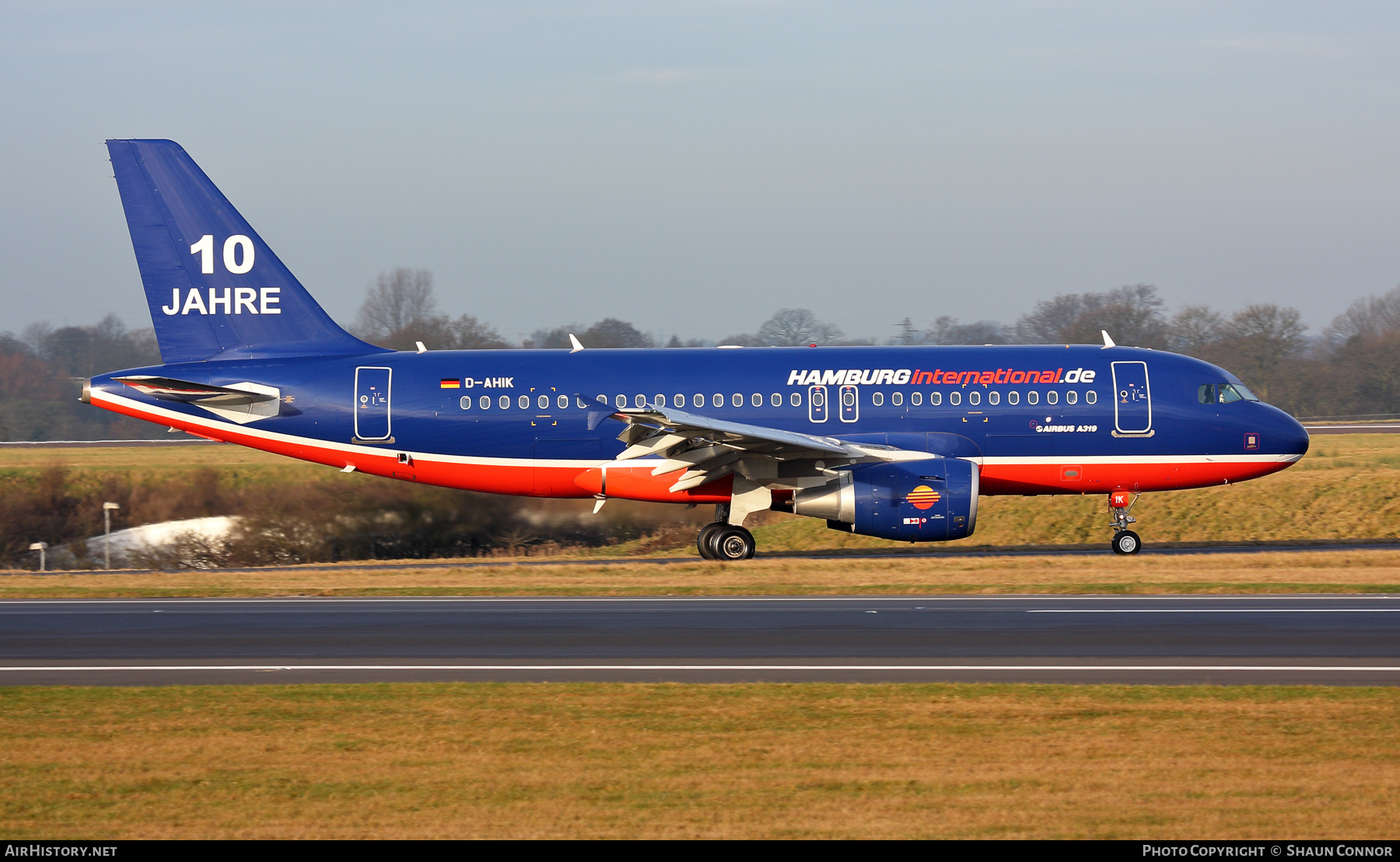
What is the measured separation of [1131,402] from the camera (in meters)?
25.4

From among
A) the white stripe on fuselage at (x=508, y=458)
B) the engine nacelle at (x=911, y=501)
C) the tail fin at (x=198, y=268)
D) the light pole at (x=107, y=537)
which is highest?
the tail fin at (x=198, y=268)

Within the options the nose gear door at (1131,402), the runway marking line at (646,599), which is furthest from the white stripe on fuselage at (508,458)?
the runway marking line at (646,599)

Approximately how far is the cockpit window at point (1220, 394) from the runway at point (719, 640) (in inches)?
301

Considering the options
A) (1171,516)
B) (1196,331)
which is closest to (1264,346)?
(1196,331)

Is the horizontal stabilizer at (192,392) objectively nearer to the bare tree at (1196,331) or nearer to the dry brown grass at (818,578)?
the dry brown grass at (818,578)

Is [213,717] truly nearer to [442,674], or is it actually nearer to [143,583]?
[442,674]

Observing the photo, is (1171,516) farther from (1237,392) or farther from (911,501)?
(911,501)

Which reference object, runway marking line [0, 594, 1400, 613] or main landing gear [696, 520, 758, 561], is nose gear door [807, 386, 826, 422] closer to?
main landing gear [696, 520, 758, 561]

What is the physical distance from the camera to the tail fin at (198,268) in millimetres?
26156

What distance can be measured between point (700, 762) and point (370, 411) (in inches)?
705

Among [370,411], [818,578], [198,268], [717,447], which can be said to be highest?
[198,268]

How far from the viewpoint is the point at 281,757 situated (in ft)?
31.2
